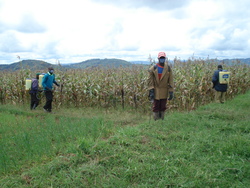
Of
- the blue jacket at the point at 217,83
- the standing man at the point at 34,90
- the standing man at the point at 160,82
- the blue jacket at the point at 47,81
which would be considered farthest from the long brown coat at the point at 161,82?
the standing man at the point at 34,90

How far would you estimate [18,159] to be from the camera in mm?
4363

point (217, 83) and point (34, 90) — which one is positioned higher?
point (217, 83)

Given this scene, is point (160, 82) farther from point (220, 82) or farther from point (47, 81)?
point (47, 81)

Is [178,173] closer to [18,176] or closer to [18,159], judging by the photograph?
[18,176]

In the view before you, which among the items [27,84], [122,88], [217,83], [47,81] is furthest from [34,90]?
[217,83]

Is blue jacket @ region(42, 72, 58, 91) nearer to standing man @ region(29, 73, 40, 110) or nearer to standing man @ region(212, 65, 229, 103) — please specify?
standing man @ region(29, 73, 40, 110)

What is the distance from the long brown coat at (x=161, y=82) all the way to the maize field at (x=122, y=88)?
8.43 feet

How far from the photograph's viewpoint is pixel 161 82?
647 cm

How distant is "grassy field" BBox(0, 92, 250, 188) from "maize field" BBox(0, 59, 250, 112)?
3.56 m

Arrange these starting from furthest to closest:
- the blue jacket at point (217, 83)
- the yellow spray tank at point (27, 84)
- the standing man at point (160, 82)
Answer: the yellow spray tank at point (27, 84) → the blue jacket at point (217, 83) → the standing man at point (160, 82)

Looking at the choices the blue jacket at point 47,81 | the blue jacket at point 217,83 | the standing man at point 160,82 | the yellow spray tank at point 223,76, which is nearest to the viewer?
the standing man at point 160,82

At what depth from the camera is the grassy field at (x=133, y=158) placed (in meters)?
3.48

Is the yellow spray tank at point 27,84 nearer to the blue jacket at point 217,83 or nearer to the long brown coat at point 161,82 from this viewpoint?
the long brown coat at point 161,82

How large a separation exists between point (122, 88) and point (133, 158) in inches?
238
